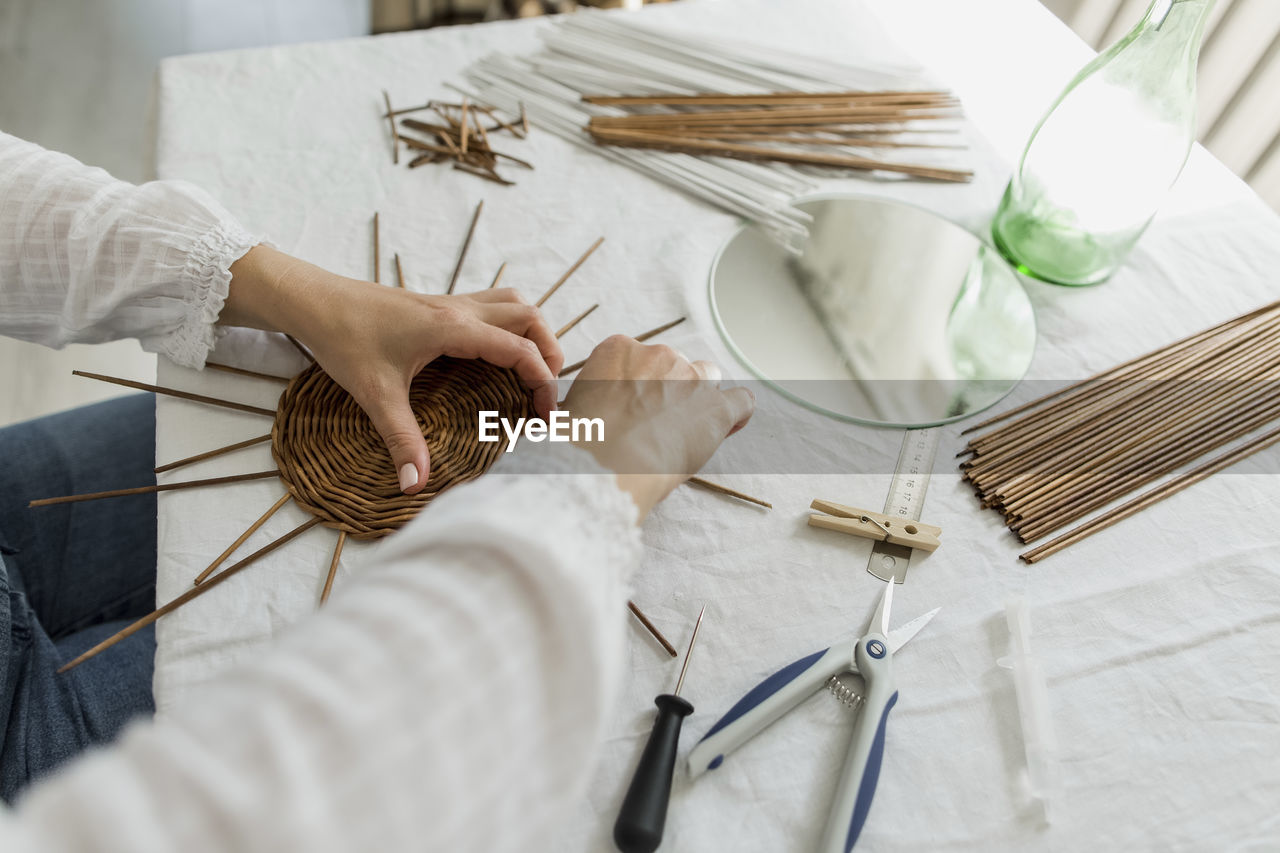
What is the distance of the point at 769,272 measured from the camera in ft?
3.27

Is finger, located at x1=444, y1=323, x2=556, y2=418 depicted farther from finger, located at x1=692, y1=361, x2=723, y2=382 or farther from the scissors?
Result: the scissors

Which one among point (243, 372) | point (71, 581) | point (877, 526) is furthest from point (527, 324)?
point (71, 581)

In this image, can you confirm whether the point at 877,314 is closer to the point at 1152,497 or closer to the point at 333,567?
the point at 1152,497

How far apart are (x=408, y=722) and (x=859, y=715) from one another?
0.39m

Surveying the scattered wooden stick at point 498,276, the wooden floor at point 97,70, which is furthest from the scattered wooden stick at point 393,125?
the wooden floor at point 97,70

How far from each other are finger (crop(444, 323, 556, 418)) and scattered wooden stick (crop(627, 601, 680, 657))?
21cm

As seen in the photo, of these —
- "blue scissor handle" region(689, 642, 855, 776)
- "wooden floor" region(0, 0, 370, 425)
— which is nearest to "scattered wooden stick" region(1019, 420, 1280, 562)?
"blue scissor handle" region(689, 642, 855, 776)

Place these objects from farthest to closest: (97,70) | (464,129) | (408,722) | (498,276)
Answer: (97,70)
(464,129)
(498,276)
(408,722)

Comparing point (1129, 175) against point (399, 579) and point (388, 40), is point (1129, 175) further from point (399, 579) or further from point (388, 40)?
point (388, 40)

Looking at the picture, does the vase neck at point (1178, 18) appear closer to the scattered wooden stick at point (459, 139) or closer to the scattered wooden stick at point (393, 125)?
the scattered wooden stick at point (459, 139)

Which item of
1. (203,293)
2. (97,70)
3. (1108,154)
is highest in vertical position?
(1108,154)

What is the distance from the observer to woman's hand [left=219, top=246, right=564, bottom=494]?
2.47ft

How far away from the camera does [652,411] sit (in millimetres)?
740

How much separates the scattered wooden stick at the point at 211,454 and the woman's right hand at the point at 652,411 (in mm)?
291
